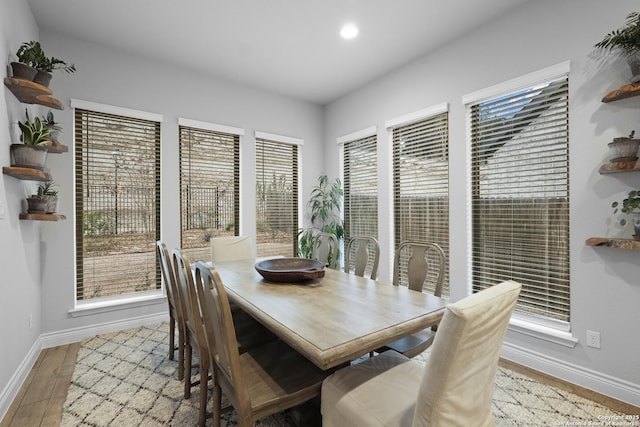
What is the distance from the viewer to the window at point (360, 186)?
158 inches

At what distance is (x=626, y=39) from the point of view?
191 cm

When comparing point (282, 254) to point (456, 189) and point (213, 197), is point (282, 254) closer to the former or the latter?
point (213, 197)

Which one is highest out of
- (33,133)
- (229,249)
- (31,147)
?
(33,133)

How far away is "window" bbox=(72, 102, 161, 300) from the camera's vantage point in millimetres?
3084

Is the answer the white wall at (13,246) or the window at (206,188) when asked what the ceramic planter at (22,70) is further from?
the window at (206,188)

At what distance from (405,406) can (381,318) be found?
37 cm

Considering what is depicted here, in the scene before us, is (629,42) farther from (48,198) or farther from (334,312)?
(48,198)

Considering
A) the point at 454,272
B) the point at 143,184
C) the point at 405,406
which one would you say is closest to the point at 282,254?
the point at 143,184

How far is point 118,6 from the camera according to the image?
2549 mm

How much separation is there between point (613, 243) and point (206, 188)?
153 inches

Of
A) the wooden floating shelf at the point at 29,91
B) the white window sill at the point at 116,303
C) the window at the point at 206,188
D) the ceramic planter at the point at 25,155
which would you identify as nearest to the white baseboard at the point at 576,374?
the window at the point at 206,188

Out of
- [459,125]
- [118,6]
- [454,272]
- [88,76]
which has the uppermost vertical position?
[118,6]

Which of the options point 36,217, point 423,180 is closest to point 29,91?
point 36,217

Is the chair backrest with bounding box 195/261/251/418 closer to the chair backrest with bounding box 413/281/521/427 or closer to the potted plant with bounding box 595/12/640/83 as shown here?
the chair backrest with bounding box 413/281/521/427
